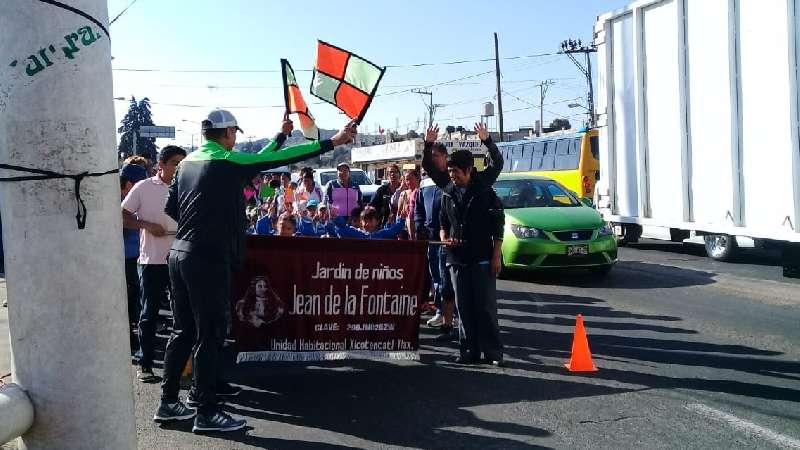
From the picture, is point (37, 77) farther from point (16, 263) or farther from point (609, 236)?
point (609, 236)

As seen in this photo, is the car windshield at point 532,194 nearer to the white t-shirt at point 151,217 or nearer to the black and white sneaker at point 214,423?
the white t-shirt at point 151,217

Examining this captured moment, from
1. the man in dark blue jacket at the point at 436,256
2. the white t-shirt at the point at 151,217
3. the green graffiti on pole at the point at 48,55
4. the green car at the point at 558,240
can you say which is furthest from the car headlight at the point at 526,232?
the green graffiti on pole at the point at 48,55

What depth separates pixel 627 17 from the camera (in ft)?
35.9

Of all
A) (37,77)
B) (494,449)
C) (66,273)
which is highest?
(37,77)

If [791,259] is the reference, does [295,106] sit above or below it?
above

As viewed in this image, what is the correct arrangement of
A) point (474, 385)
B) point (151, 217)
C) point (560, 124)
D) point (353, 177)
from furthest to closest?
point (560, 124), point (353, 177), point (151, 217), point (474, 385)

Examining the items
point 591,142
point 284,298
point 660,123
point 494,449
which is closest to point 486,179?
point 284,298

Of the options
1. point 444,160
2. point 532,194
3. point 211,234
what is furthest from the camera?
point 532,194

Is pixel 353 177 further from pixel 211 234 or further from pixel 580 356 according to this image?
pixel 211 234

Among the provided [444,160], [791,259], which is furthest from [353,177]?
[444,160]

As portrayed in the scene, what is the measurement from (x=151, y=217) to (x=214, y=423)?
2023 mm

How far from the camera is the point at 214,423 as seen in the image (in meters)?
4.89

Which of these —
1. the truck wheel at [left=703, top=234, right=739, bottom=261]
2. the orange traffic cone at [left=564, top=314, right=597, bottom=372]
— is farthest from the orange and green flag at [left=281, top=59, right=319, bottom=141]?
the truck wheel at [left=703, top=234, right=739, bottom=261]

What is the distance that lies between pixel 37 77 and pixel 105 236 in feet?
1.85
